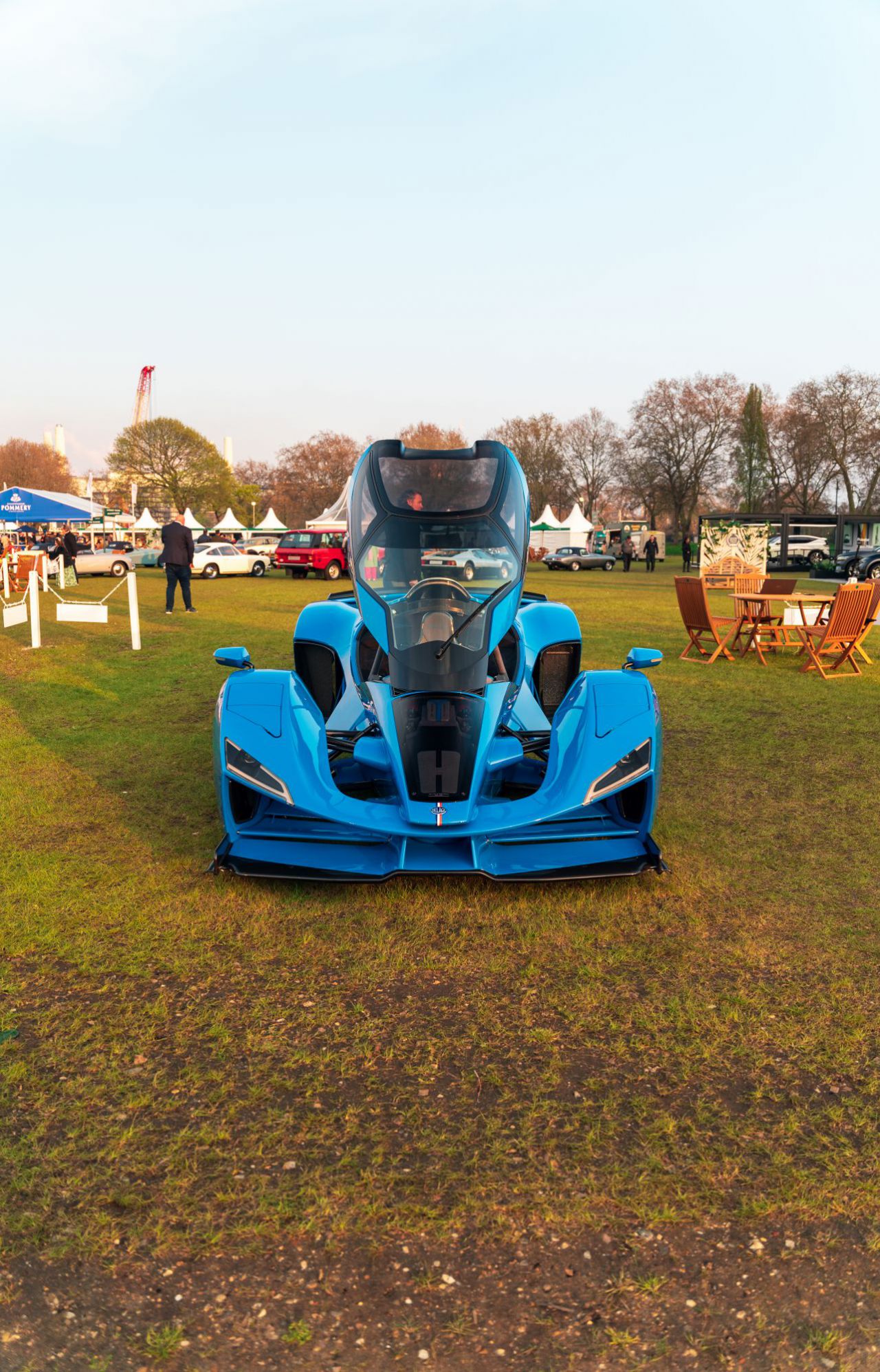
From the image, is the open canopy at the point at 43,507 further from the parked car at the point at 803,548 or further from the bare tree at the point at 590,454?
the bare tree at the point at 590,454

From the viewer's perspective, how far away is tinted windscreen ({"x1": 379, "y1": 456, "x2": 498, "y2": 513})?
5.73 m

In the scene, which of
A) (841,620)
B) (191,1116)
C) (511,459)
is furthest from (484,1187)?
(841,620)

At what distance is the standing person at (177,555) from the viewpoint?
61.4 feet

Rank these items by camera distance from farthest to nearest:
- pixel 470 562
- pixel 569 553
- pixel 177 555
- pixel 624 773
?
1. pixel 569 553
2. pixel 177 555
3. pixel 470 562
4. pixel 624 773

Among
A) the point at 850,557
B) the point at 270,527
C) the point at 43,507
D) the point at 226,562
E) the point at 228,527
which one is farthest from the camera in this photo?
the point at 270,527

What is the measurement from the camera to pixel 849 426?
2356 inches

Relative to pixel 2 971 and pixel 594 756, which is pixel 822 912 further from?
pixel 2 971

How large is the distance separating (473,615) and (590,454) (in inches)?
3170

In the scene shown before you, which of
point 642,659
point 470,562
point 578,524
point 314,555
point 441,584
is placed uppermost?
point 578,524

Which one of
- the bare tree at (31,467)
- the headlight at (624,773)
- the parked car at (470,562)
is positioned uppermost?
the bare tree at (31,467)

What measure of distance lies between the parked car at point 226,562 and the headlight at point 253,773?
36243 millimetres

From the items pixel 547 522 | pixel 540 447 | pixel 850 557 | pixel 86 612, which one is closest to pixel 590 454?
pixel 540 447

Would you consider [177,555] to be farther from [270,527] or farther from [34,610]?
[270,527]

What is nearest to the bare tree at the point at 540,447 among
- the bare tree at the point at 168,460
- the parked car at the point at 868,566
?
the bare tree at the point at 168,460
